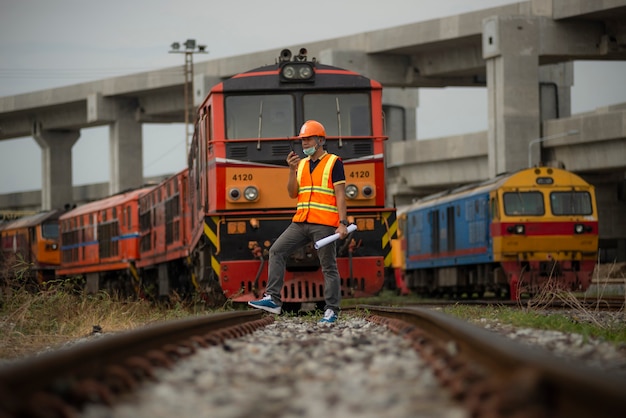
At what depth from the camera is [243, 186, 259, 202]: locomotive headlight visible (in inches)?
616

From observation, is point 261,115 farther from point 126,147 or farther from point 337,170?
point 126,147

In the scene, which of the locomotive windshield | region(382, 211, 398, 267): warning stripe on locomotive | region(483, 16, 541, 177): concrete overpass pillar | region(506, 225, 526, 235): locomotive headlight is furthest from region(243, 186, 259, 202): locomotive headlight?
region(483, 16, 541, 177): concrete overpass pillar

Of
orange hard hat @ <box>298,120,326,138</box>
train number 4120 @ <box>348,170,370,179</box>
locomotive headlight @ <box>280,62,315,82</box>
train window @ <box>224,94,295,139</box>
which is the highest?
locomotive headlight @ <box>280,62,315,82</box>

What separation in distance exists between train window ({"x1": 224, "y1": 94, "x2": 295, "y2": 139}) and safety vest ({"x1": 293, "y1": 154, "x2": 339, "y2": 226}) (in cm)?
429

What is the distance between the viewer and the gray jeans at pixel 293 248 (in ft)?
38.7

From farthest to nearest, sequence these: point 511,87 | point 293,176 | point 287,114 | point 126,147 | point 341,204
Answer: point 126,147
point 511,87
point 287,114
point 293,176
point 341,204

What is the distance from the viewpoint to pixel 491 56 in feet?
137

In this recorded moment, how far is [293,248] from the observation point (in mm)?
11984

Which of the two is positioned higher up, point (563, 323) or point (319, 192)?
point (319, 192)

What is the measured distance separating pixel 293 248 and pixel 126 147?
52916mm

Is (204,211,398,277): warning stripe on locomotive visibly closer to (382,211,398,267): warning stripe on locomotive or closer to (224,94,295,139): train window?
(382,211,398,267): warning stripe on locomotive

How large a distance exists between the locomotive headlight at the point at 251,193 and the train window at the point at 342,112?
1278mm

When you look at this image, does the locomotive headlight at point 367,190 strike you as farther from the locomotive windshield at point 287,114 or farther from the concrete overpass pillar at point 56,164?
the concrete overpass pillar at point 56,164

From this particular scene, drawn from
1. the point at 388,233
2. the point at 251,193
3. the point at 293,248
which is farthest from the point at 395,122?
the point at 293,248
